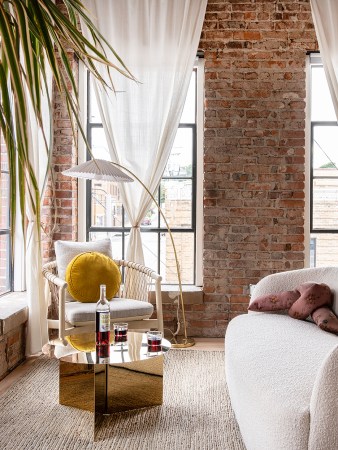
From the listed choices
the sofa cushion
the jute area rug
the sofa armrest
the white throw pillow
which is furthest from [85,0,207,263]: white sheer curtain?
the sofa armrest

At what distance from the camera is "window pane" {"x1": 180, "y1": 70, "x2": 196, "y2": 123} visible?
518 centimetres

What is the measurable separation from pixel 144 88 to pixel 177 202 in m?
1.09

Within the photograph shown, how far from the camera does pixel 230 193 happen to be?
4973mm

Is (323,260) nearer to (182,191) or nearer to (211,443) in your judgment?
(182,191)

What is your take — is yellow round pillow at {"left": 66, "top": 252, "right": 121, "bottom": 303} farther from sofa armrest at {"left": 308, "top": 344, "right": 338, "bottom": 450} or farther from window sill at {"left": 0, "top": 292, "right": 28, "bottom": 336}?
sofa armrest at {"left": 308, "top": 344, "right": 338, "bottom": 450}

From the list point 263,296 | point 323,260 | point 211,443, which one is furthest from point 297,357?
point 323,260

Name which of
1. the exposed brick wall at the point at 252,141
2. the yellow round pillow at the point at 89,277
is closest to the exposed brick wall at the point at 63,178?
the yellow round pillow at the point at 89,277

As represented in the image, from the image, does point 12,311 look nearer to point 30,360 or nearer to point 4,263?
point 30,360

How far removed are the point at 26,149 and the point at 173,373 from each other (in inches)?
119

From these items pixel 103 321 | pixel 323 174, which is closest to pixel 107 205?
pixel 323 174

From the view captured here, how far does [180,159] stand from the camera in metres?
5.23

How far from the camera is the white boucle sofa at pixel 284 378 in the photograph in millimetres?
1766

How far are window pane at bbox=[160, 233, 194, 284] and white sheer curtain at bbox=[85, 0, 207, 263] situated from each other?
411 mm

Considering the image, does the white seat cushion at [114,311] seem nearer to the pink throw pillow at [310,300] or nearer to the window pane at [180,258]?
the window pane at [180,258]
